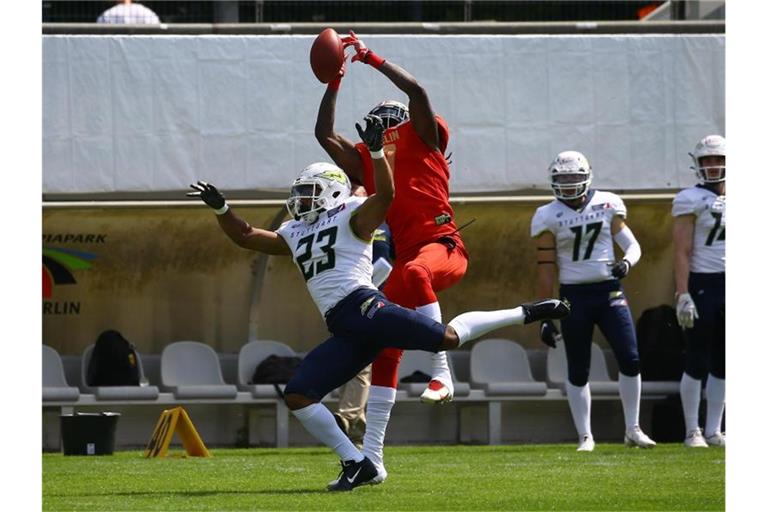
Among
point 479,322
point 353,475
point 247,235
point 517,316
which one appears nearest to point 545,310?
point 517,316

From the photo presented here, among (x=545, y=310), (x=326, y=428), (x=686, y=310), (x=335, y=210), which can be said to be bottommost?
(x=326, y=428)

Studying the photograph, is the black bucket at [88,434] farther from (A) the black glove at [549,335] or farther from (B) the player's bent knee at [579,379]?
(B) the player's bent knee at [579,379]

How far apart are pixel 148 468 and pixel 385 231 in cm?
234

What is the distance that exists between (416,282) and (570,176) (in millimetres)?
3136

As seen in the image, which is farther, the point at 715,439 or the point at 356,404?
the point at 715,439

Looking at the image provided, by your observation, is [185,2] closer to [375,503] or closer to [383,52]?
[383,52]

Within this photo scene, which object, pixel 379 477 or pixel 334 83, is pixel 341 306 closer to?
pixel 379 477

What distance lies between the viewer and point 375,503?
21.2ft

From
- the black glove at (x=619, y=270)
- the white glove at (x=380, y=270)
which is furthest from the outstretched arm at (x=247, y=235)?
the black glove at (x=619, y=270)

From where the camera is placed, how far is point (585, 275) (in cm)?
1029

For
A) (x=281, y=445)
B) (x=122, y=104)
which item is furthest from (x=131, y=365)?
(x=122, y=104)

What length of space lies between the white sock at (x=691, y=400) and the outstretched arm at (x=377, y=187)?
4.29 m

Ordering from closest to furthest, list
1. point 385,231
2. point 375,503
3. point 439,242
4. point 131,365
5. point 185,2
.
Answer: point 375,503 < point 439,242 < point 385,231 < point 131,365 < point 185,2

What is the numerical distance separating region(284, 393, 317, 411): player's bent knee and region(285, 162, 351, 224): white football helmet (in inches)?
34.0
